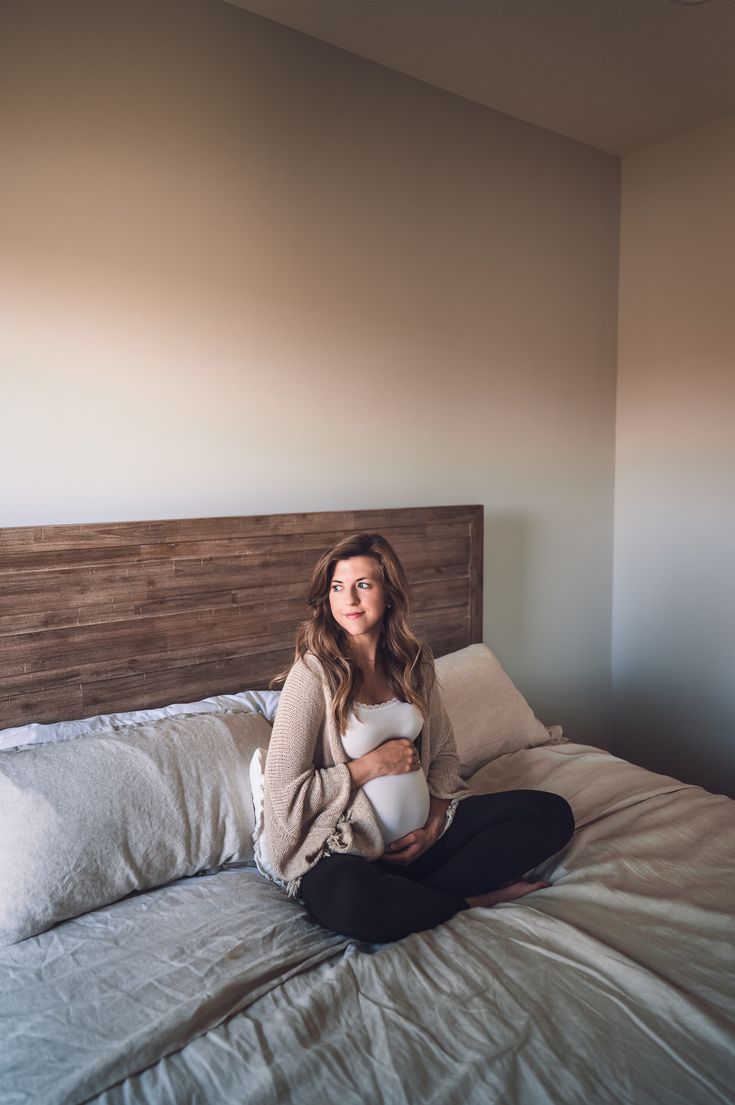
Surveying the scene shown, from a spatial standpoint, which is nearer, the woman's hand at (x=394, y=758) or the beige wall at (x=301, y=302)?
the woman's hand at (x=394, y=758)

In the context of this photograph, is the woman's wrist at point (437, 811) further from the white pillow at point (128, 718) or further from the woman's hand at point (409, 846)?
the white pillow at point (128, 718)

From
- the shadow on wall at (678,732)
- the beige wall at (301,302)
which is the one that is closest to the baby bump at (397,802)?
the beige wall at (301,302)

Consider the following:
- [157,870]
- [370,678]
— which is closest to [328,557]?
[370,678]

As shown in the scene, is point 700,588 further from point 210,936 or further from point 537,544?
point 210,936

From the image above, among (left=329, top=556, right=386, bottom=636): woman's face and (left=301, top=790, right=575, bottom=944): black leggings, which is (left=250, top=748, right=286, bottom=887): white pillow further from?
(left=329, top=556, right=386, bottom=636): woman's face

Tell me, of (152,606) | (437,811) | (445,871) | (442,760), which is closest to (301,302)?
(152,606)

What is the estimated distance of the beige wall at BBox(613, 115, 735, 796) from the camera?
298cm

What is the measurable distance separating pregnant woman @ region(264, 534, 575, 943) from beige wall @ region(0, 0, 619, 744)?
2.06 feet

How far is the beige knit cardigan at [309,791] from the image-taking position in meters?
1.57

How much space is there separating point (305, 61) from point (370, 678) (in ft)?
5.72

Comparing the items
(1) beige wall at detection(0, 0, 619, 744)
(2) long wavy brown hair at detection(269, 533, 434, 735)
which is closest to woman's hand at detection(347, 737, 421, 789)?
(2) long wavy brown hair at detection(269, 533, 434, 735)

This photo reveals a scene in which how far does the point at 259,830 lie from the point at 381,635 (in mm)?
489

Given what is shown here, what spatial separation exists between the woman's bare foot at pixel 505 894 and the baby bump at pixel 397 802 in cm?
18

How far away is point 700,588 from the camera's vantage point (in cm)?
308
